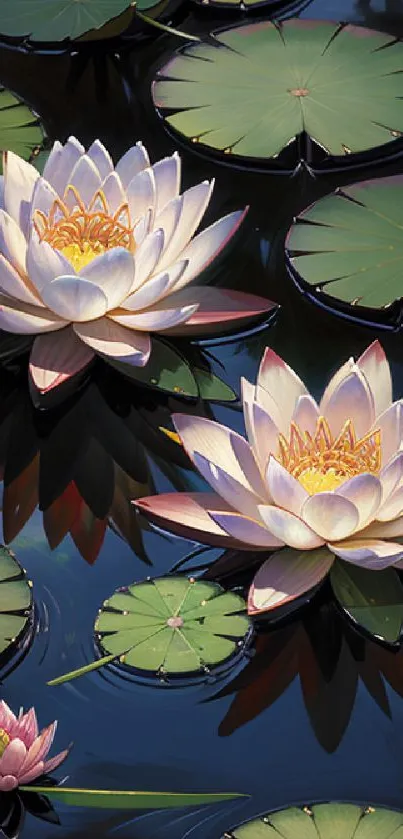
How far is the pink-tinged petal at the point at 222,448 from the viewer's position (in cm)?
201

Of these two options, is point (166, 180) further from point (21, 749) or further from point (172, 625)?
point (21, 749)

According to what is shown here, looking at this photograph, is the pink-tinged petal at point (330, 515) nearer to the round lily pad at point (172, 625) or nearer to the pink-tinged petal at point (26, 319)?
the round lily pad at point (172, 625)

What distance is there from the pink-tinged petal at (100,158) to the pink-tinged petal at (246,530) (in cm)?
89

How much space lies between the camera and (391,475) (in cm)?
192

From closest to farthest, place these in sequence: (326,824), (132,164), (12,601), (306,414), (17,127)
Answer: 1. (326,824)
2. (12,601)
3. (306,414)
4. (132,164)
5. (17,127)

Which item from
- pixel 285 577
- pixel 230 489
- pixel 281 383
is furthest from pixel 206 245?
pixel 285 577

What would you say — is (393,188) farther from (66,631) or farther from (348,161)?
(66,631)

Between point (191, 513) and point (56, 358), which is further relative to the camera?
point (56, 358)

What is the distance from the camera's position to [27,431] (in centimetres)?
235

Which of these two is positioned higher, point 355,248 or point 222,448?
point 355,248

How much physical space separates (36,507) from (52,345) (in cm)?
36

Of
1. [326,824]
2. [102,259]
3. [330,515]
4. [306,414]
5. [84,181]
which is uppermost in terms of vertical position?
[84,181]

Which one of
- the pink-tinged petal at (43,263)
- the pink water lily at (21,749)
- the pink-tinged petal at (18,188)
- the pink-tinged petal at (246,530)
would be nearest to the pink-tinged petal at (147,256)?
the pink-tinged petal at (43,263)

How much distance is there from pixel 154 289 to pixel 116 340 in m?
0.12
